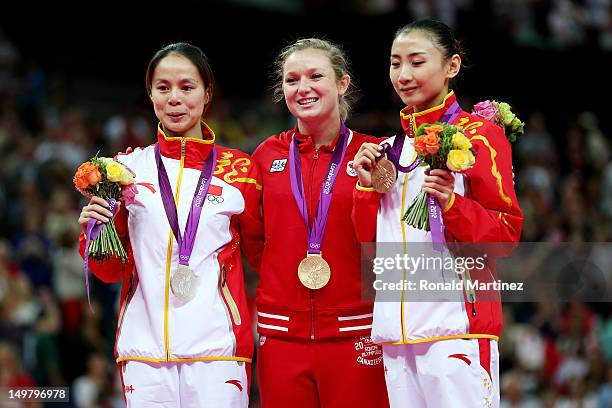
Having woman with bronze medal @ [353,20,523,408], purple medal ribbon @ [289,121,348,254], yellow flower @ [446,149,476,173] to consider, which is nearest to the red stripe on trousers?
woman with bronze medal @ [353,20,523,408]

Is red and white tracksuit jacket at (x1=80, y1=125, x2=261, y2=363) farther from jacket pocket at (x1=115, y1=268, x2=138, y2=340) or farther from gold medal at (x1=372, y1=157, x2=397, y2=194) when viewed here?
gold medal at (x1=372, y1=157, x2=397, y2=194)

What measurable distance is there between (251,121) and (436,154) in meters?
7.97

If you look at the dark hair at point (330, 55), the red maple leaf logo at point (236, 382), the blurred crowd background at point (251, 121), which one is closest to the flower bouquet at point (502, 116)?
the dark hair at point (330, 55)

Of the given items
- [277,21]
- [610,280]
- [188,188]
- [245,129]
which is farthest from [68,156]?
[188,188]

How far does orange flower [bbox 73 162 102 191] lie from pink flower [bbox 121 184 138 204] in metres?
0.13

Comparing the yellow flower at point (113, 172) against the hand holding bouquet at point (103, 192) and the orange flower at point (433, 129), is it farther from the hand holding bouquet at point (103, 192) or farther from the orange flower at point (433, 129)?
the orange flower at point (433, 129)

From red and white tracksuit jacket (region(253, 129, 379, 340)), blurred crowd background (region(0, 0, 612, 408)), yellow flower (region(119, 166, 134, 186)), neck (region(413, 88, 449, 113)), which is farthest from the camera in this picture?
blurred crowd background (region(0, 0, 612, 408))

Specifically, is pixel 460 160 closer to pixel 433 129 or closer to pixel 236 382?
pixel 433 129

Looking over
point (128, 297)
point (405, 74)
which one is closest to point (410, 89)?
point (405, 74)

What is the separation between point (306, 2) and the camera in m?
12.5

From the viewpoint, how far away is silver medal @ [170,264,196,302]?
4340 mm

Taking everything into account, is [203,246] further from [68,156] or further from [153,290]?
[68,156]

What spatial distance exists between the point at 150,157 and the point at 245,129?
290 inches

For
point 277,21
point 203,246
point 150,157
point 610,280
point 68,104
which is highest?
point 277,21
